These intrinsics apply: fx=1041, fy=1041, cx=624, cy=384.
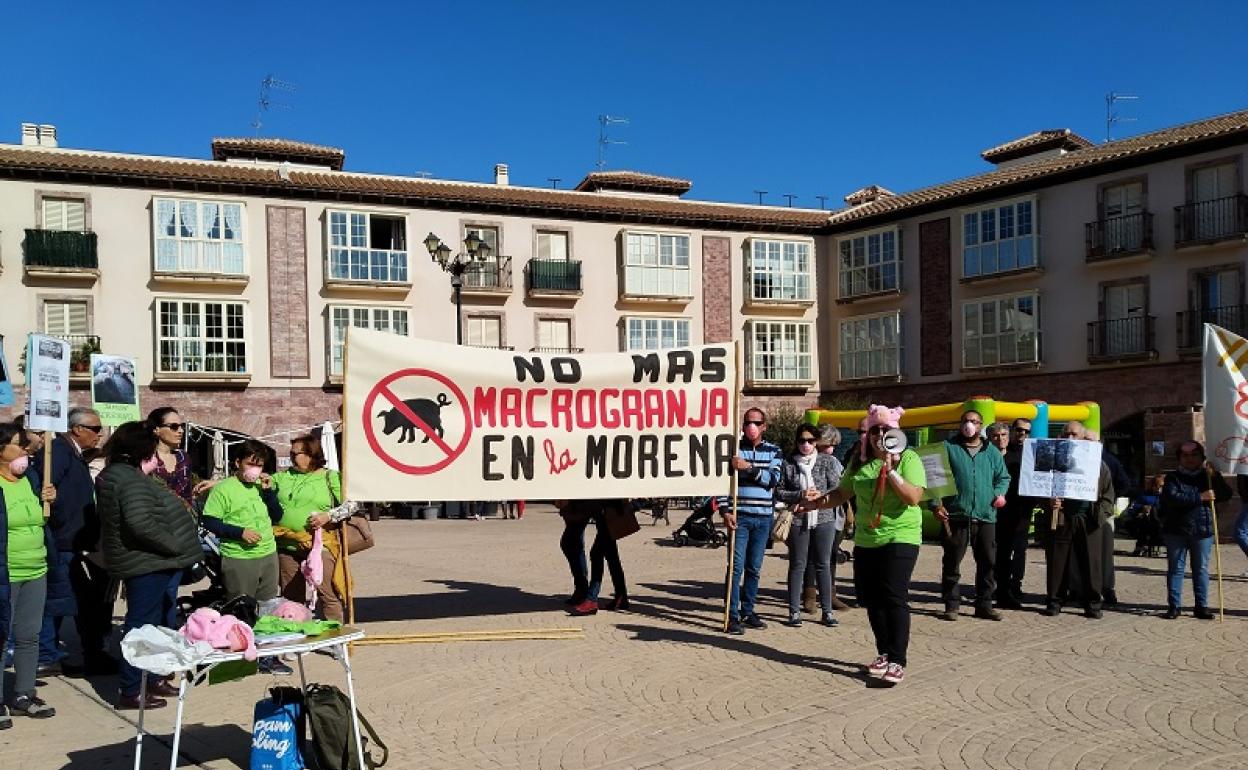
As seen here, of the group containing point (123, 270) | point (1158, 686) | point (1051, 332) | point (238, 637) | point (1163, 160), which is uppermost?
point (1163, 160)

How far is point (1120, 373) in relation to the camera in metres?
29.1

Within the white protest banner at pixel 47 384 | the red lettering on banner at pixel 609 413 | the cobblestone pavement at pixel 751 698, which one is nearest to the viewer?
the cobblestone pavement at pixel 751 698

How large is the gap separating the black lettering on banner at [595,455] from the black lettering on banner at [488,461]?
0.78 metres

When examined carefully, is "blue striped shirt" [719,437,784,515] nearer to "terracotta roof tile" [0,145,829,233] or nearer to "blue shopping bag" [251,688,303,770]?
"blue shopping bag" [251,688,303,770]

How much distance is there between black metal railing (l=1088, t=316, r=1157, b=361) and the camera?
28.6 m

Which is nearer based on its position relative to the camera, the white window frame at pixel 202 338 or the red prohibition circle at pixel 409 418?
the red prohibition circle at pixel 409 418

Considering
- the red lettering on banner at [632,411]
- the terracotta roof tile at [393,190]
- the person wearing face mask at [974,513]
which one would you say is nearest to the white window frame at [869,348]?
the terracotta roof tile at [393,190]

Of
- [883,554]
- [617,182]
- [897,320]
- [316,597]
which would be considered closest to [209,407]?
[617,182]

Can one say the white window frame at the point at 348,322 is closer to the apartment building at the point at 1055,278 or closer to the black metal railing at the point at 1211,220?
the apartment building at the point at 1055,278

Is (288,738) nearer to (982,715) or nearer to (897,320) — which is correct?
(982,715)

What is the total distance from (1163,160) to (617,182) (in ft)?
60.9

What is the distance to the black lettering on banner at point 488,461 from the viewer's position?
8.59 metres

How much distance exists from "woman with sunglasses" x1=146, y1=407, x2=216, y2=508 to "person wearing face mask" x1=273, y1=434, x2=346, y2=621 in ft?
2.42

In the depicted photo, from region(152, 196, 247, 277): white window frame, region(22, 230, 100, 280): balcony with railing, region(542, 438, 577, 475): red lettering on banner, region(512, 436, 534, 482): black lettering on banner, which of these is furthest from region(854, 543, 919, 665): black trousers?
region(22, 230, 100, 280): balcony with railing
